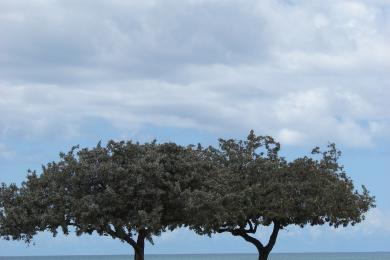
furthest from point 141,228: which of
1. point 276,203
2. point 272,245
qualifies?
point 272,245

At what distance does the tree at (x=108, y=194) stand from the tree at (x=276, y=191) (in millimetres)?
5546

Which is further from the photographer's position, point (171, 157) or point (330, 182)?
point (330, 182)

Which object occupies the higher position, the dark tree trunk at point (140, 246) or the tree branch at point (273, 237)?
the tree branch at point (273, 237)

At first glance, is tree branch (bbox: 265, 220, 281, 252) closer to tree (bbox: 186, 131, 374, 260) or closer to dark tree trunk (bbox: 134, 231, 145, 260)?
tree (bbox: 186, 131, 374, 260)

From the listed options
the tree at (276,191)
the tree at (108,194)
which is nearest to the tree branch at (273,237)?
the tree at (276,191)

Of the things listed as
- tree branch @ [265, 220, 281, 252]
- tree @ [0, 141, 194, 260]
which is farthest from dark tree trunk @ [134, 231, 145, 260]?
tree branch @ [265, 220, 281, 252]

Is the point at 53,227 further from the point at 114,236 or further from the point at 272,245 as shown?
the point at 272,245

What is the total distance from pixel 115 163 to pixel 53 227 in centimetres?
670

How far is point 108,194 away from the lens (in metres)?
51.3

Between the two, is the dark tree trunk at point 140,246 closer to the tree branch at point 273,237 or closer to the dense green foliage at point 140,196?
the dense green foliage at point 140,196

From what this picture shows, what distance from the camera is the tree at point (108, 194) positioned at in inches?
2035

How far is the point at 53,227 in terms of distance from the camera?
54000 millimetres

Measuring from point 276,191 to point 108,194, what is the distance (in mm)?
16538

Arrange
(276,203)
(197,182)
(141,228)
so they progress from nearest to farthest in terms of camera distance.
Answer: (141,228) → (197,182) → (276,203)
